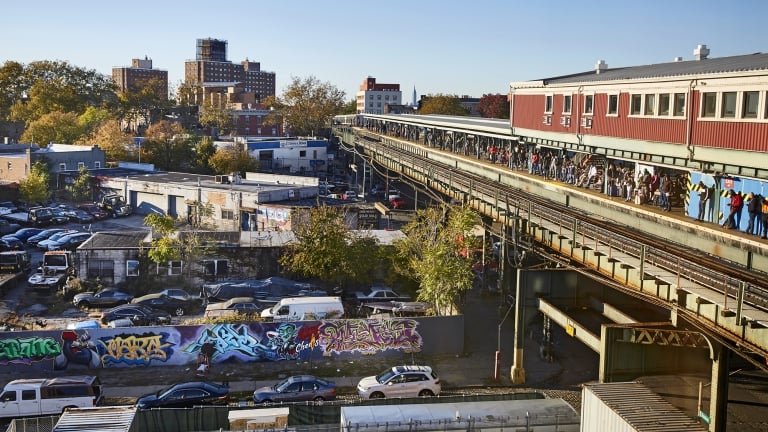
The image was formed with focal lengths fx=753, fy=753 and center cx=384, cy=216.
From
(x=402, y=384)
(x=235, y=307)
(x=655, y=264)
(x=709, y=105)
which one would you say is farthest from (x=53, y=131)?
(x=655, y=264)

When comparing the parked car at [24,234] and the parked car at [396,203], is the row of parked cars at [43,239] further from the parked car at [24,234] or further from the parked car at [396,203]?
the parked car at [396,203]

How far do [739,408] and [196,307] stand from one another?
19.9 meters

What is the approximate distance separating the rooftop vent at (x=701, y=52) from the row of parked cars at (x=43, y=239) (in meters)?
31.7

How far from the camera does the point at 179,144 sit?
71.6 meters

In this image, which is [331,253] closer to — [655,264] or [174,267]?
[174,267]

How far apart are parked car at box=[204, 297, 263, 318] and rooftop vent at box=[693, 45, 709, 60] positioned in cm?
1947

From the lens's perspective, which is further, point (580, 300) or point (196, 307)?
point (196, 307)

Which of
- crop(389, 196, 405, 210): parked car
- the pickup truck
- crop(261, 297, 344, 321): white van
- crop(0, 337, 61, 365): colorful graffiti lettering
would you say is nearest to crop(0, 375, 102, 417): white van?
crop(0, 337, 61, 365): colorful graffiti lettering

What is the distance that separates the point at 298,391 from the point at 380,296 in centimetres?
1057

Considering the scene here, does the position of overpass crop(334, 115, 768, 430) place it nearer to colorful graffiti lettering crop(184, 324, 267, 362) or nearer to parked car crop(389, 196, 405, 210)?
colorful graffiti lettering crop(184, 324, 267, 362)

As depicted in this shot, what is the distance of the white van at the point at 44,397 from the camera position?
1977 centimetres

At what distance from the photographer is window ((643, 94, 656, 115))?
22975 millimetres

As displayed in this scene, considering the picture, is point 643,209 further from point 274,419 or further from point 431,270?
point 274,419

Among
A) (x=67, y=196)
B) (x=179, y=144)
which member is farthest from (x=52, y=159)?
(x=179, y=144)
